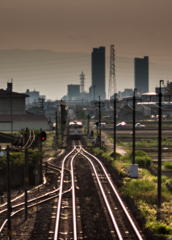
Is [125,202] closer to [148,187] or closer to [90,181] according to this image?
[148,187]

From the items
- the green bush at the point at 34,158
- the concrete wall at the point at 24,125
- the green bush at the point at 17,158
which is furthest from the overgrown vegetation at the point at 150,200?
the concrete wall at the point at 24,125

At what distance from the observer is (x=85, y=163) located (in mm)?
36000

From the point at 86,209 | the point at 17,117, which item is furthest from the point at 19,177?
the point at 17,117

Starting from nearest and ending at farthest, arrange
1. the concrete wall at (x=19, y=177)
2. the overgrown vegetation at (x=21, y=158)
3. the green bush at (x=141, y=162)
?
the concrete wall at (x=19, y=177)
the overgrown vegetation at (x=21, y=158)
the green bush at (x=141, y=162)

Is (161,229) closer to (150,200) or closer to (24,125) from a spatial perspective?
(150,200)

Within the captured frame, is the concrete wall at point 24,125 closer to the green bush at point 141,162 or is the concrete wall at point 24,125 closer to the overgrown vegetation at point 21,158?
the green bush at point 141,162

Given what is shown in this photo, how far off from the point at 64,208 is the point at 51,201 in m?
1.85

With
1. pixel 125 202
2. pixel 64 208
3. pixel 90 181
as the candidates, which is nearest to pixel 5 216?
pixel 64 208

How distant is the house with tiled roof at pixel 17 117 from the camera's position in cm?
8606

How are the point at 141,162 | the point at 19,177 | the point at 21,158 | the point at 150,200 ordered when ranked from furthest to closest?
1. the point at 141,162
2. the point at 21,158
3. the point at 19,177
4. the point at 150,200

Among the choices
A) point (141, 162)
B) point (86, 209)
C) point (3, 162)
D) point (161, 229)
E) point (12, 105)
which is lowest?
point (86, 209)

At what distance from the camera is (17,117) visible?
89.4 meters

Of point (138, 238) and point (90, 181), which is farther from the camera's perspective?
point (90, 181)

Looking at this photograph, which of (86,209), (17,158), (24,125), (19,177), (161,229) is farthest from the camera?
(24,125)
